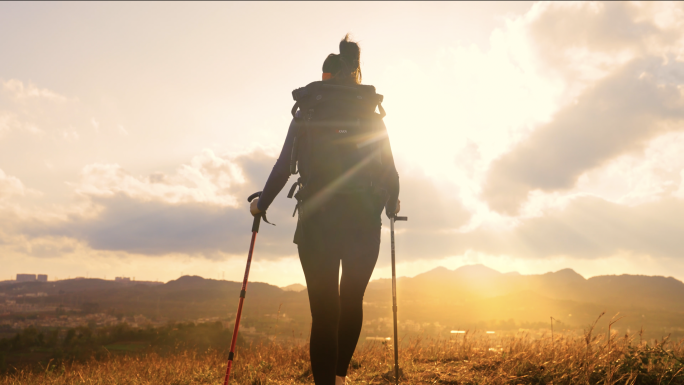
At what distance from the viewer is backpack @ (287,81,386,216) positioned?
3055 millimetres

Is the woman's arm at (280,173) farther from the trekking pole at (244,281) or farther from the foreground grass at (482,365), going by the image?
the foreground grass at (482,365)

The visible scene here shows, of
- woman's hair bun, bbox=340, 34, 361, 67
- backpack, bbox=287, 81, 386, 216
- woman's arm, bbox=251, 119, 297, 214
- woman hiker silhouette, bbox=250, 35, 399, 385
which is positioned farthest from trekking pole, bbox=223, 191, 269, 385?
woman's hair bun, bbox=340, 34, 361, 67

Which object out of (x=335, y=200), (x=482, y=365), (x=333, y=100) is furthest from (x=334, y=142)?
(x=482, y=365)

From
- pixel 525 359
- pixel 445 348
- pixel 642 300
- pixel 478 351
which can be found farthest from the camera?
pixel 642 300

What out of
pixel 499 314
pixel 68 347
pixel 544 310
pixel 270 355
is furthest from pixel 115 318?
pixel 270 355

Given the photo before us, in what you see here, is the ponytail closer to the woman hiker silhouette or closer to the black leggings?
the woman hiker silhouette

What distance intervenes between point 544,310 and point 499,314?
11.7 meters

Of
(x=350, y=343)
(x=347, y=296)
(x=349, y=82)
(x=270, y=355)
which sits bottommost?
(x=270, y=355)

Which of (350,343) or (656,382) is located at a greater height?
(350,343)

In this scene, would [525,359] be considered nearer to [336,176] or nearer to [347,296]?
[347,296]

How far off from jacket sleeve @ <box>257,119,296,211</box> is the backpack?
7 centimetres

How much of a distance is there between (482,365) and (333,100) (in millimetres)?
4286

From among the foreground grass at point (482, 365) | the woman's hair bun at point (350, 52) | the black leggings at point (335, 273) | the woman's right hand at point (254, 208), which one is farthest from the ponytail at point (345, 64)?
the foreground grass at point (482, 365)

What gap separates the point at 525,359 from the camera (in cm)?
511
